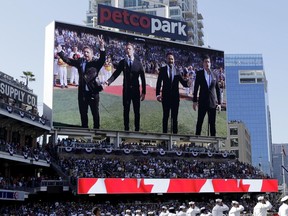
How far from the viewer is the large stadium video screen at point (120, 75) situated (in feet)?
206

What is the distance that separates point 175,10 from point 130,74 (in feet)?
235

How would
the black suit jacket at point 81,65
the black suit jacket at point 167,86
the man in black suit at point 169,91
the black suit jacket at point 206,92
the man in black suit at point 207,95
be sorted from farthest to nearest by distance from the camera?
the black suit jacket at point 206,92, the man in black suit at point 207,95, the black suit jacket at point 167,86, the man in black suit at point 169,91, the black suit jacket at point 81,65

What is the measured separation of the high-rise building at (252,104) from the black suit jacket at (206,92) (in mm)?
116361

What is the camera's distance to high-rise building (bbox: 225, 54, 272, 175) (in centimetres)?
18962

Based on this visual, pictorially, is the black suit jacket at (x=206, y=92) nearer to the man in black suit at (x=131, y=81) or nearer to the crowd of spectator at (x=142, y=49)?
the crowd of spectator at (x=142, y=49)

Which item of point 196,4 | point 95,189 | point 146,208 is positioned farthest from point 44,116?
point 196,4

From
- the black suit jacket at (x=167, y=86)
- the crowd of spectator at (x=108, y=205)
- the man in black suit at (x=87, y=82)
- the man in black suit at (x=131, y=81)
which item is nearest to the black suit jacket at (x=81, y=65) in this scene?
the man in black suit at (x=87, y=82)

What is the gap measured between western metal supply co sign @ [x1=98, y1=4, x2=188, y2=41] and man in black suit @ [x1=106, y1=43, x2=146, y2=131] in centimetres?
469

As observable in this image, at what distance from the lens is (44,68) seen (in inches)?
2559

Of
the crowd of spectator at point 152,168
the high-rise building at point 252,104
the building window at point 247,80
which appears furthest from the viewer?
the building window at point 247,80

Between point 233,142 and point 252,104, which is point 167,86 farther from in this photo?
point 252,104

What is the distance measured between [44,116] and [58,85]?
4.32 metres

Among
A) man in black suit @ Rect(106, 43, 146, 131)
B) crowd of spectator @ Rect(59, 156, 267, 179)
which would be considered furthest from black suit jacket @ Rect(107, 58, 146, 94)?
crowd of spectator @ Rect(59, 156, 267, 179)

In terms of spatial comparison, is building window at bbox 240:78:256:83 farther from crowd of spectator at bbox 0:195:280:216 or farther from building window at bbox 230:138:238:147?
crowd of spectator at bbox 0:195:280:216
